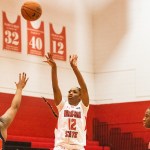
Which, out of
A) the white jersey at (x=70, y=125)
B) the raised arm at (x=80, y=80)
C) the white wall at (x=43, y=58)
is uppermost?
the white wall at (x=43, y=58)

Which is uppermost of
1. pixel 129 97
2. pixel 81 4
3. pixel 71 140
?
pixel 81 4

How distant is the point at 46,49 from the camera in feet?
51.6

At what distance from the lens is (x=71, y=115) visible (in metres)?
9.85

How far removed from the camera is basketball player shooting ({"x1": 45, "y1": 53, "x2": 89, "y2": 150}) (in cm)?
972

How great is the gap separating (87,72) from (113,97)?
1.11 m

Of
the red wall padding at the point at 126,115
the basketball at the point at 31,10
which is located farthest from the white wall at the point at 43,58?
the basketball at the point at 31,10

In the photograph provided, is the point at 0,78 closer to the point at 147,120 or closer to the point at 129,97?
the point at 129,97

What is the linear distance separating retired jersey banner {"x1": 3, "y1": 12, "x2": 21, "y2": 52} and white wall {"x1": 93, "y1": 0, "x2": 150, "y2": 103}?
9.83ft

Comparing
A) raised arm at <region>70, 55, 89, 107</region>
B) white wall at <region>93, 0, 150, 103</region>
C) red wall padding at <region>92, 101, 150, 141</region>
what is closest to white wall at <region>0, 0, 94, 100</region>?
white wall at <region>93, 0, 150, 103</region>

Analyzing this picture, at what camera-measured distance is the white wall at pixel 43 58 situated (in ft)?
48.4

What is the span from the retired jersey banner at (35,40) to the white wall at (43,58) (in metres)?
0.14

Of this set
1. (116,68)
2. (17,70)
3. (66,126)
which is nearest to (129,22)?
(116,68)

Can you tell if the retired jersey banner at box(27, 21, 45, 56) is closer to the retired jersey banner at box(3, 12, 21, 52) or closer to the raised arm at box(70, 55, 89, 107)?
the retired jersey banner at box(3, 12, 21, 52)

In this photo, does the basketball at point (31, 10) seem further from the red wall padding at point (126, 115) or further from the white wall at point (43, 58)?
the red wall padding at point (126, 115)
